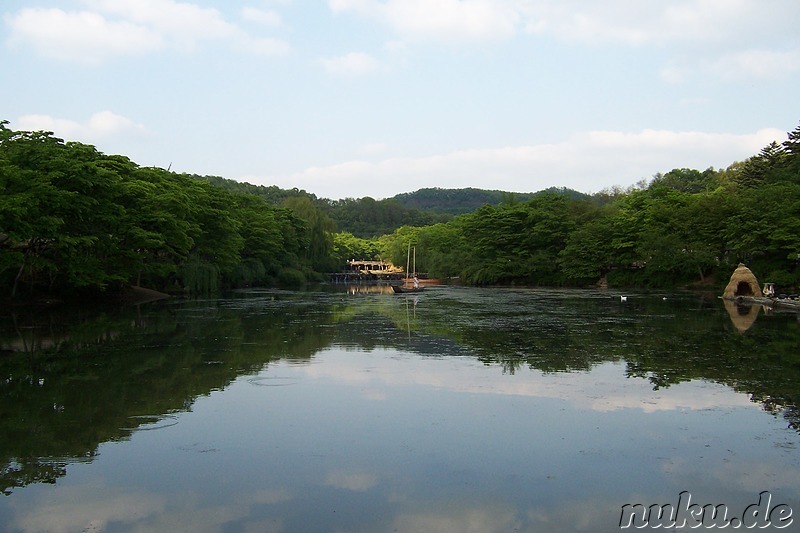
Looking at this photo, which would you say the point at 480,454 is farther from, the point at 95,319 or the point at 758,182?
the point at 758,182

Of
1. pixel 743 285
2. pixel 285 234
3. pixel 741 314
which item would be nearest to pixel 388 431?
pixel 741 314

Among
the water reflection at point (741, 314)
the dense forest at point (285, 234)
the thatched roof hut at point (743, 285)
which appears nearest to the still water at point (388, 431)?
the water reflection at point (741, 314)

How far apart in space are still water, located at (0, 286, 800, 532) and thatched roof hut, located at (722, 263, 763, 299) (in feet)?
57.9

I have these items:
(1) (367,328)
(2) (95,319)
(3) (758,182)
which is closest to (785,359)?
(1) (367,328)

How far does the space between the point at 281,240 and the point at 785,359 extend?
50383 millimetres

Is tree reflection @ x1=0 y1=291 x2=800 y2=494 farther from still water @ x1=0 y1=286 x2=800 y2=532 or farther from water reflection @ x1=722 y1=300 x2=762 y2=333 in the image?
water reflection @ x1=722 y1=300 x2=762 y2=333

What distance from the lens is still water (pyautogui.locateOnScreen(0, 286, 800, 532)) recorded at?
560cm

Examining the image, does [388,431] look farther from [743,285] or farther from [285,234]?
[285,234]

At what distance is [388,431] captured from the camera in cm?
797

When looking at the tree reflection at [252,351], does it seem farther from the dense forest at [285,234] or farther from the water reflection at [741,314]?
the dense forest at [285,234]

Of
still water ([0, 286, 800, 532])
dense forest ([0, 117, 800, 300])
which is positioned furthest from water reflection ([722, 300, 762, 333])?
dense forest ([0, 117, 800, 300])

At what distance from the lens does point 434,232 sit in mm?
88562

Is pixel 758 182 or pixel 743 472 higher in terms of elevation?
pixel 758 182

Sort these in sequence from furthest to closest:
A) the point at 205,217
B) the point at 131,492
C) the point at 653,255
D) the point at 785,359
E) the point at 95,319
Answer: the point at 653,255, the point at 205,217, the point at 95,319, the point at 785,359, the point at 131,492
